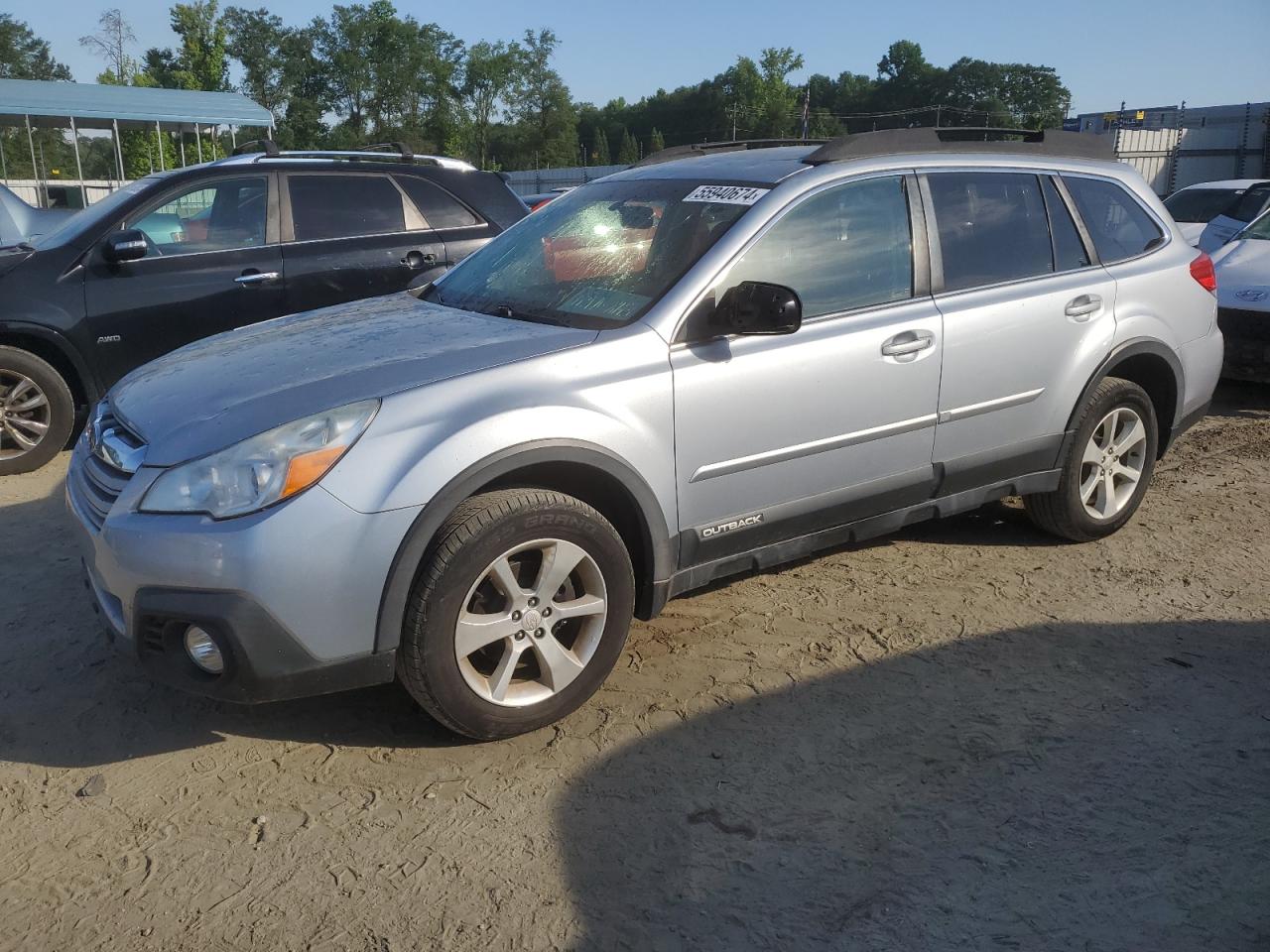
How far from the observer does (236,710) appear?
11.5 ft

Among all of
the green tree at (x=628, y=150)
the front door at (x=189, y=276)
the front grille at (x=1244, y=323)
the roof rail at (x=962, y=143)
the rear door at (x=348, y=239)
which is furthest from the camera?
the green tree at (x=628, y=150)

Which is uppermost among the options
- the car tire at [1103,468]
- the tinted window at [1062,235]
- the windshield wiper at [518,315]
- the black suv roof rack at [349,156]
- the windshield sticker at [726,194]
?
the black suv roof rack at [349,156]

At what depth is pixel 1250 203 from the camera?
12.2 m

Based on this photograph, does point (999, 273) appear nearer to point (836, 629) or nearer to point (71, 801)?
point (836, 629)

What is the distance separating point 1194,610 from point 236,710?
3642 mm

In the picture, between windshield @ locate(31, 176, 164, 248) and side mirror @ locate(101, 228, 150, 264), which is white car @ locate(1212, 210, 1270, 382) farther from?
windshield @ locate(31, 176, 164, 248)

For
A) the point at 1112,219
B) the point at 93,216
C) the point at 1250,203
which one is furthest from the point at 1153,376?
the point at 1250,203

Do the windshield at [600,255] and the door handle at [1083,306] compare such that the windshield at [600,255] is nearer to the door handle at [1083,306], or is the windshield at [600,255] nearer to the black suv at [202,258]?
the door handle at [1083,306]

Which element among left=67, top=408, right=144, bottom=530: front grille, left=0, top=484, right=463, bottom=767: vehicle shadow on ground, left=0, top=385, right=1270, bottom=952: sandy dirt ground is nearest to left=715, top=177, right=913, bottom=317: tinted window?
left=0, top=385, right=1270, bottom=952: sandy dirt ground

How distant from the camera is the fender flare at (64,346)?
19.7 ft

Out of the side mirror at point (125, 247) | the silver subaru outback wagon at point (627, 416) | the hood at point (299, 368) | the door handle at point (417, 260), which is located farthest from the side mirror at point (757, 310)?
the side mirror at point (125, 247)

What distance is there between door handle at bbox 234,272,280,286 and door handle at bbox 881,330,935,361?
13.9 ft

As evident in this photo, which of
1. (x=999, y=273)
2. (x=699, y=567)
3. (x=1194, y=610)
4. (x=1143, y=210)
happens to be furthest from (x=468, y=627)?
(x=1143, y=210)

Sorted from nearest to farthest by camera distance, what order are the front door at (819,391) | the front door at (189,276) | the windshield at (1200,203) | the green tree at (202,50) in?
the front door at (819,391) < the front door at (189,276) < the windshield at (1200,203) < the green tree at (202,50)
